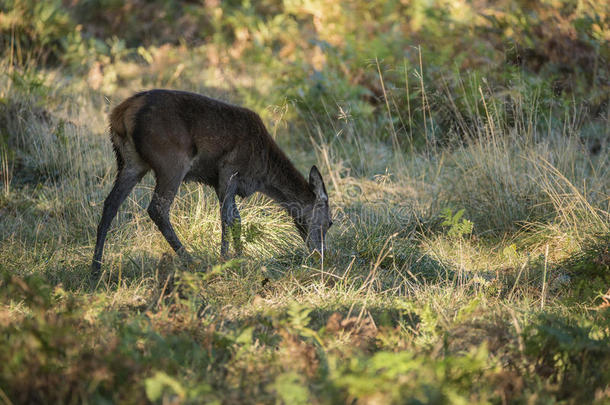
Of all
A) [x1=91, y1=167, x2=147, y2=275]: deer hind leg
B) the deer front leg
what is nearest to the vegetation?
the deer front leg

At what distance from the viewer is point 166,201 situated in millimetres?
5324

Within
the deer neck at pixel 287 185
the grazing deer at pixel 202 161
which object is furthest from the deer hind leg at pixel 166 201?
the deer neck at pixel 287 185

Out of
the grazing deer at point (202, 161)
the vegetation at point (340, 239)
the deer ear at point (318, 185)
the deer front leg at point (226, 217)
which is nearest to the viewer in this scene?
the vegetation at point (340, 239)

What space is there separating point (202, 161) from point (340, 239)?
1.53m

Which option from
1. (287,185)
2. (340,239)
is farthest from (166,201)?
(340,239)

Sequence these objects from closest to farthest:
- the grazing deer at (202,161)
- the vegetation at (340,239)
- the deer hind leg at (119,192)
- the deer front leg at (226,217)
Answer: the vegetation at (340,239) → the grazing deer at (202,161) → the deer hind leg at (119,192) → the deer front leg at (226,217)

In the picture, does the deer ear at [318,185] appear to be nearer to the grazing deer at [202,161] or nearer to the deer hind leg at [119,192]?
the grazing deer at [202,161]

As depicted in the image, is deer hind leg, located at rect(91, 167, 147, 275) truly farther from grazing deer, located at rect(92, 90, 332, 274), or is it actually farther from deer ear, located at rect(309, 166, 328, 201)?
deer ear, located at rect(309, 166, 328, 201)

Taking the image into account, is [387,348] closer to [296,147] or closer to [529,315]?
[529,315]

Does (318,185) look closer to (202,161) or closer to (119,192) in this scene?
(202,161)

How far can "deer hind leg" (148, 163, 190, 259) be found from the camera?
5289 mm

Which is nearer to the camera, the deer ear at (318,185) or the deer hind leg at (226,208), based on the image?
the deer hind leg at (226,208)

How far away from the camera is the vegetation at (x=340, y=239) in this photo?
3.20 metres

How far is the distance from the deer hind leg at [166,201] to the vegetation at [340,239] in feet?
0.87
